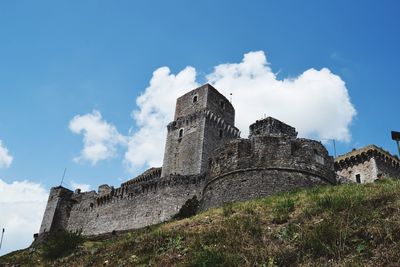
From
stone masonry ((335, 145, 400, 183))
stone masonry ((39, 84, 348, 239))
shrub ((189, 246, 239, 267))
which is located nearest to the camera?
shrub ((189, 246, 239, 267))

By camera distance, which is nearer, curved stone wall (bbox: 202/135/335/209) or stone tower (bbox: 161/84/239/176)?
curved stone wall (bbox: 202/135/335/209)

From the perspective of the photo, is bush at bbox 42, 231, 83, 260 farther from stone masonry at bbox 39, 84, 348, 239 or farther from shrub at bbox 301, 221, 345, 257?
shrub at bbox 301, 221, 345, 257

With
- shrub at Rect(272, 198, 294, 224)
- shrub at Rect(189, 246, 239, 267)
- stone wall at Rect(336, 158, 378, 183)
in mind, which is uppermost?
stone wall at Rect(336, 158, 378, 183)

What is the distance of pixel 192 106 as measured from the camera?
47844mm

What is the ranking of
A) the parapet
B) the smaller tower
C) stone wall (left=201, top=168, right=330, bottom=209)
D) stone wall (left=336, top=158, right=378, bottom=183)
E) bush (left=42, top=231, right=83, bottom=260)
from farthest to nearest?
the smaller tower
stone wall (left=336, top=158, right=378, bottom=183)
the parapet
stone wall (left=201, top=168, right=330, bottom=209)
bush (left=42, top=231, right=83, bottom=260)

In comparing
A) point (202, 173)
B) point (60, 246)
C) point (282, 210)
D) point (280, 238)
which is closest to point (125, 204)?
point (202, 173)

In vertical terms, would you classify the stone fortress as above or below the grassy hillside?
above

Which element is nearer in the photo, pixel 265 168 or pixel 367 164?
pixel 265 168

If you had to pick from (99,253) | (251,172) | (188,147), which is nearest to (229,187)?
(251,172)

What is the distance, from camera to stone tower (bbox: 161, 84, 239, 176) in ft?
143

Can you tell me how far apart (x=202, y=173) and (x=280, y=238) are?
91.5 feet

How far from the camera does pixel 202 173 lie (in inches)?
1430

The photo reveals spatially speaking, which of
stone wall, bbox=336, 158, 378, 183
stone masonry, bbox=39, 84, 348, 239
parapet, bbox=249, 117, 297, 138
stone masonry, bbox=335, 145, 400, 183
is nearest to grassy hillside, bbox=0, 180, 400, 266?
stone masonry, bbox=39, 84, 348, 239

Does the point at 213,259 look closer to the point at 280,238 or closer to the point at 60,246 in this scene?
the point at 280,238
